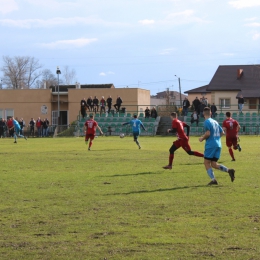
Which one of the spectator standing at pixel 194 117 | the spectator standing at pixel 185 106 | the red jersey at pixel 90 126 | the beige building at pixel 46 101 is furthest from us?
the beige building at pixel 46 101

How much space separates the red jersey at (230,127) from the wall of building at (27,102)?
46.9 meters

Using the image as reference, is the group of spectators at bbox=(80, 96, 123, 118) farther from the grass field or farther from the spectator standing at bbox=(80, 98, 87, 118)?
the grass field

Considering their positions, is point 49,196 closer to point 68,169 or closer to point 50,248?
point 50,248

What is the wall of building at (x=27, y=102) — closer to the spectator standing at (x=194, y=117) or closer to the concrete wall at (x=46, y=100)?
the concrete wall at (x=46, y=100)

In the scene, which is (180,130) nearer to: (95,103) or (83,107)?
(83,107)

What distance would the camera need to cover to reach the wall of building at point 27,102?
6525 cm

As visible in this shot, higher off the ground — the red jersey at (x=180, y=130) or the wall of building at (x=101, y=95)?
the wall of building at (x=101, y=95)

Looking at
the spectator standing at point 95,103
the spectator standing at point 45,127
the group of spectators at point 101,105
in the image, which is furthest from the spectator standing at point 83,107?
the spectator standing at point 45,127

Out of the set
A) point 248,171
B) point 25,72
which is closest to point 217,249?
point 248,171

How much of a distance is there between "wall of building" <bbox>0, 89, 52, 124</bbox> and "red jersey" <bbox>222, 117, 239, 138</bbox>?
154 ft

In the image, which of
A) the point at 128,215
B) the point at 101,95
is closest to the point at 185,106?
the point at 101,95

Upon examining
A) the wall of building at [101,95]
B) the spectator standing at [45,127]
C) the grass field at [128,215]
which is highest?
the wall of building at [101,95]

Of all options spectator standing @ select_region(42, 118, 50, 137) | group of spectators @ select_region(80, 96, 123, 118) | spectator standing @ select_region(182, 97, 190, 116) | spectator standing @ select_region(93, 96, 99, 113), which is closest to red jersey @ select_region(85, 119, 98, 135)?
group of spectators @ select_region(80, 96, 123, 118)

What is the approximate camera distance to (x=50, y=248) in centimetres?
742
